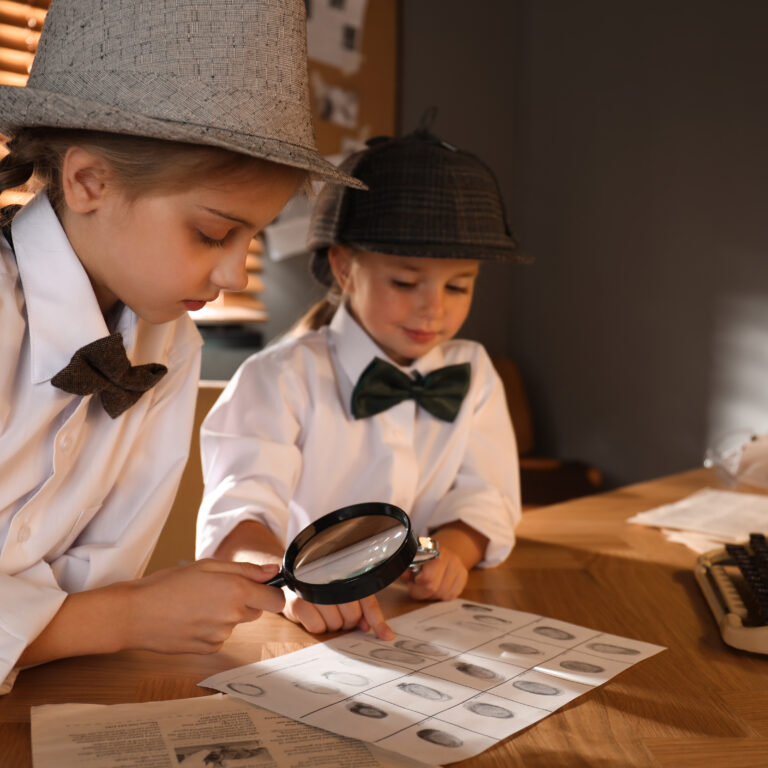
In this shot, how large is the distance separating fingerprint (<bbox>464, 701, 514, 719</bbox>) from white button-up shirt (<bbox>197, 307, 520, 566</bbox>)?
570mm

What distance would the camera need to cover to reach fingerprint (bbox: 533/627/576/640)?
1.07 metres

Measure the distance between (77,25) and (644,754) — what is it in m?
0.92

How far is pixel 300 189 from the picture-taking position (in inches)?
43.9

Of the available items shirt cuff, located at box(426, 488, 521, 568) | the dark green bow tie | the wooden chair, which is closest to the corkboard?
the wooden chair

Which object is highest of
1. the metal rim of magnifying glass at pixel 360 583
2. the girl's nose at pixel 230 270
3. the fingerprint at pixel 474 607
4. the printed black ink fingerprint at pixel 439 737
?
the girl's nose at pixel 230 270

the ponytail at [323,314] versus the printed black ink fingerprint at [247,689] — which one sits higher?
the ponytail at [323,314]

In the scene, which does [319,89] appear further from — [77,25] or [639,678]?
[639,678]

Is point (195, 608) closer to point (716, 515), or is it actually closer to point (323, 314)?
point (323, 314)

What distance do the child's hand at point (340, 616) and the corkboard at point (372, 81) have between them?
2.91m

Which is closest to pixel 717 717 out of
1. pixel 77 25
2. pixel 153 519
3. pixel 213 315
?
pixel 153 519

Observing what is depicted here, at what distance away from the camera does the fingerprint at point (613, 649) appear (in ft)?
3.34

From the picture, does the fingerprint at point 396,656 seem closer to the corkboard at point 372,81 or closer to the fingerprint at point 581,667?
the fingerprint at point 581,667

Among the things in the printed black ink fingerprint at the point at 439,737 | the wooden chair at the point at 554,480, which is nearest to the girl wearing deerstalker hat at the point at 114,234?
the printed black ink fingerprint at the point at 439,737

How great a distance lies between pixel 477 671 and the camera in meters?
0.94
